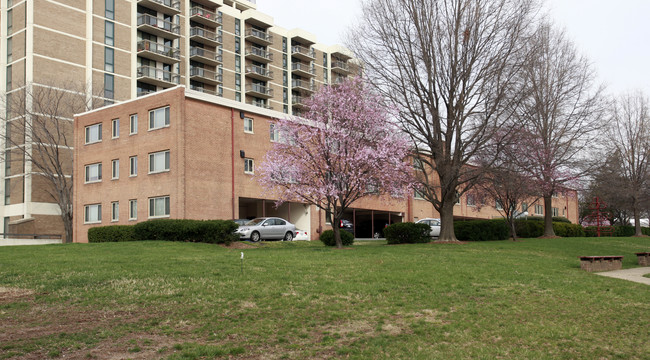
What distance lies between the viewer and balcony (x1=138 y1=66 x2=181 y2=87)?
57.7 meters

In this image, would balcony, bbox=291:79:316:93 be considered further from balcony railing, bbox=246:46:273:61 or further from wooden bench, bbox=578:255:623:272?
wooden bench, bbox=578:255:623:272

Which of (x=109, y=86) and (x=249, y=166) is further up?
(x=109, y=86)

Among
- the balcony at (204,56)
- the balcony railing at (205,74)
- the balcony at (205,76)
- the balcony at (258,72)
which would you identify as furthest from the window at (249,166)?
the balcony at (258,72)

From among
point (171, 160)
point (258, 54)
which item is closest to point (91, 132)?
point (171, 160)

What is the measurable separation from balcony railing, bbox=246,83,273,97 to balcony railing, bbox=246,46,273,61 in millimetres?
3409

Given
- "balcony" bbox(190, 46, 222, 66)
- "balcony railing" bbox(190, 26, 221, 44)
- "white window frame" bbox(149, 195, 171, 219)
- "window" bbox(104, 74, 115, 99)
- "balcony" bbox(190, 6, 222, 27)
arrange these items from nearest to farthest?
1. "white window frame" bbox(149, 195, 171, 219)
2. "window" bbox(104, 74, 115, 99)
3. "balcony" bbox(190, 46, 222, 66)
4. "balcony" bbox(190, 6, 222, 27)
5. "balcony railing" bbox(190, 26, 221, 44)

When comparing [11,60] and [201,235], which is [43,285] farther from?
[11,60]

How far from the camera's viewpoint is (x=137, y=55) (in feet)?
190

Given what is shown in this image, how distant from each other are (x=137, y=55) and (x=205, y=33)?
31.4 ft

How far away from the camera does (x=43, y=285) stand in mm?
12734

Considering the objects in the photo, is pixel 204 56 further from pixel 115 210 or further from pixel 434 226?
pixel 434 226

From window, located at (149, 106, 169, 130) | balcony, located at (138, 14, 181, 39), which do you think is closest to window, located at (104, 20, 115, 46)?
balcony, located at (138, 14, 181, 39)

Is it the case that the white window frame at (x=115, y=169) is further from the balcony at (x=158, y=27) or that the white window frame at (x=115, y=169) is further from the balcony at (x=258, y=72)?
the balcony at (x=258, y=72)

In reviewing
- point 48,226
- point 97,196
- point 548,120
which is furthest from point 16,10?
point 548,120
